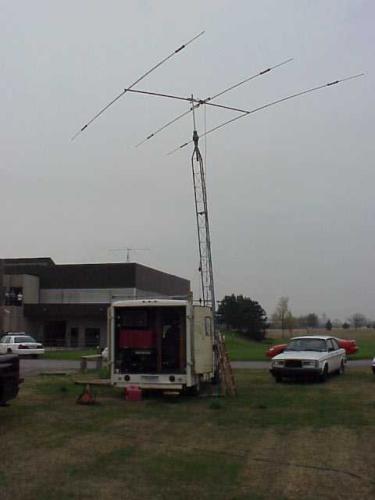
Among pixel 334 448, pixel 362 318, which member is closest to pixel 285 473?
pixel 334 448

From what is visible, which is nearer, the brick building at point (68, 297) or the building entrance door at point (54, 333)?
the brick building at point (68, 297)

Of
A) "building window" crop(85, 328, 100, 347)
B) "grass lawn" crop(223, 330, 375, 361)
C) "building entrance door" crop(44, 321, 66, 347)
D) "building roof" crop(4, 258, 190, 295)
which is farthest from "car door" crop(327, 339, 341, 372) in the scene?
"building entrance door" crop(44, 321, 66, 347)

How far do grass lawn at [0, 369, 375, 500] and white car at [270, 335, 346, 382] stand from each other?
373 centimetres

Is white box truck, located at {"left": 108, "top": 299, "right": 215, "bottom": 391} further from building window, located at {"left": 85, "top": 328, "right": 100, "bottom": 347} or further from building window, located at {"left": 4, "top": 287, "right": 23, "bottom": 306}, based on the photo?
building window, located at {"left": 4, "top": 287, "right": 23, "bottom": 306}

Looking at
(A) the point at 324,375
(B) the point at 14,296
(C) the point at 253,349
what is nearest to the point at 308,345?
(A) the point at 324,375

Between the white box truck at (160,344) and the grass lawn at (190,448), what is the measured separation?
1.86 feet

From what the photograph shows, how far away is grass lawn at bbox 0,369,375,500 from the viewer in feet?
25.5

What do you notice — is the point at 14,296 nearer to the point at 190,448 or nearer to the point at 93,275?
the point at 93,275

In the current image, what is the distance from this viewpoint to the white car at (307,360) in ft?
68.6

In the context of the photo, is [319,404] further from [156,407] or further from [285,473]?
[285,473]

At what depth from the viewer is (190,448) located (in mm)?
10156

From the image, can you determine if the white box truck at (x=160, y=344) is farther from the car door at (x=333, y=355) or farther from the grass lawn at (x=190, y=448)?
the car door at (x=333, y=355)

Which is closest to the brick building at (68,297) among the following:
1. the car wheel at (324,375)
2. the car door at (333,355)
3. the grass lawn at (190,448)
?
the car door at (333,355)

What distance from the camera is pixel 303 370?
2088 cm
